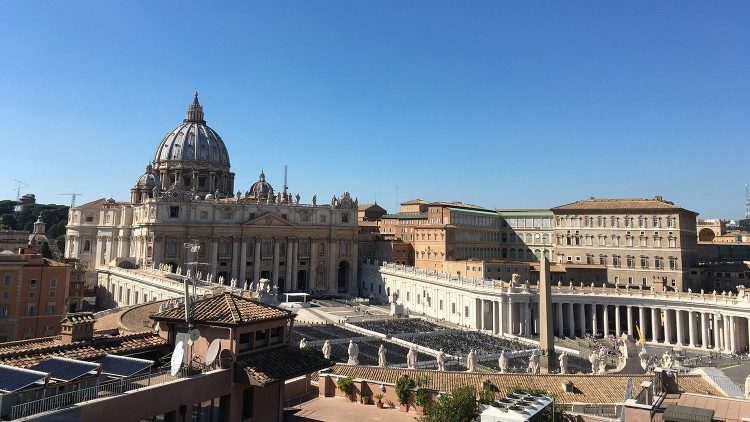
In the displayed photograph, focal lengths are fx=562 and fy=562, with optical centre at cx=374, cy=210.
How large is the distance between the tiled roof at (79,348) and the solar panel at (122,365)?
2.14 ft

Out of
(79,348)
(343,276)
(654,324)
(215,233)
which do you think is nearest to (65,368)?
(79,348)

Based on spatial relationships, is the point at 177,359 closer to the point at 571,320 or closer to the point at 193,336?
the point at 193,336

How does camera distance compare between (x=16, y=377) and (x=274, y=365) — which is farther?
(x=274, y=365)

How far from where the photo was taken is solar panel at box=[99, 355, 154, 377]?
11688 mm

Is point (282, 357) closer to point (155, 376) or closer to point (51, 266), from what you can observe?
point (155, 376)

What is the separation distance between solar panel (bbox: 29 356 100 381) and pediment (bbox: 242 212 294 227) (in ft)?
216

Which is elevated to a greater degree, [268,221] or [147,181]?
[147,181]

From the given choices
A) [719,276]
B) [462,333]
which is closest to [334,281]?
[462,333]

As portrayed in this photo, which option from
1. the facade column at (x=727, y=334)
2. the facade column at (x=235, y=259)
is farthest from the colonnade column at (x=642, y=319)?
the facade column at (x=235, y=259)

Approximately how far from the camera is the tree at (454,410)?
15.2 m

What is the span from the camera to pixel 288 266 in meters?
81.1

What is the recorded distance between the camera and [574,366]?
36344 millimetres

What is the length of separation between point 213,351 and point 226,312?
138cm

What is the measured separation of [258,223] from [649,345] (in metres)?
50.2
